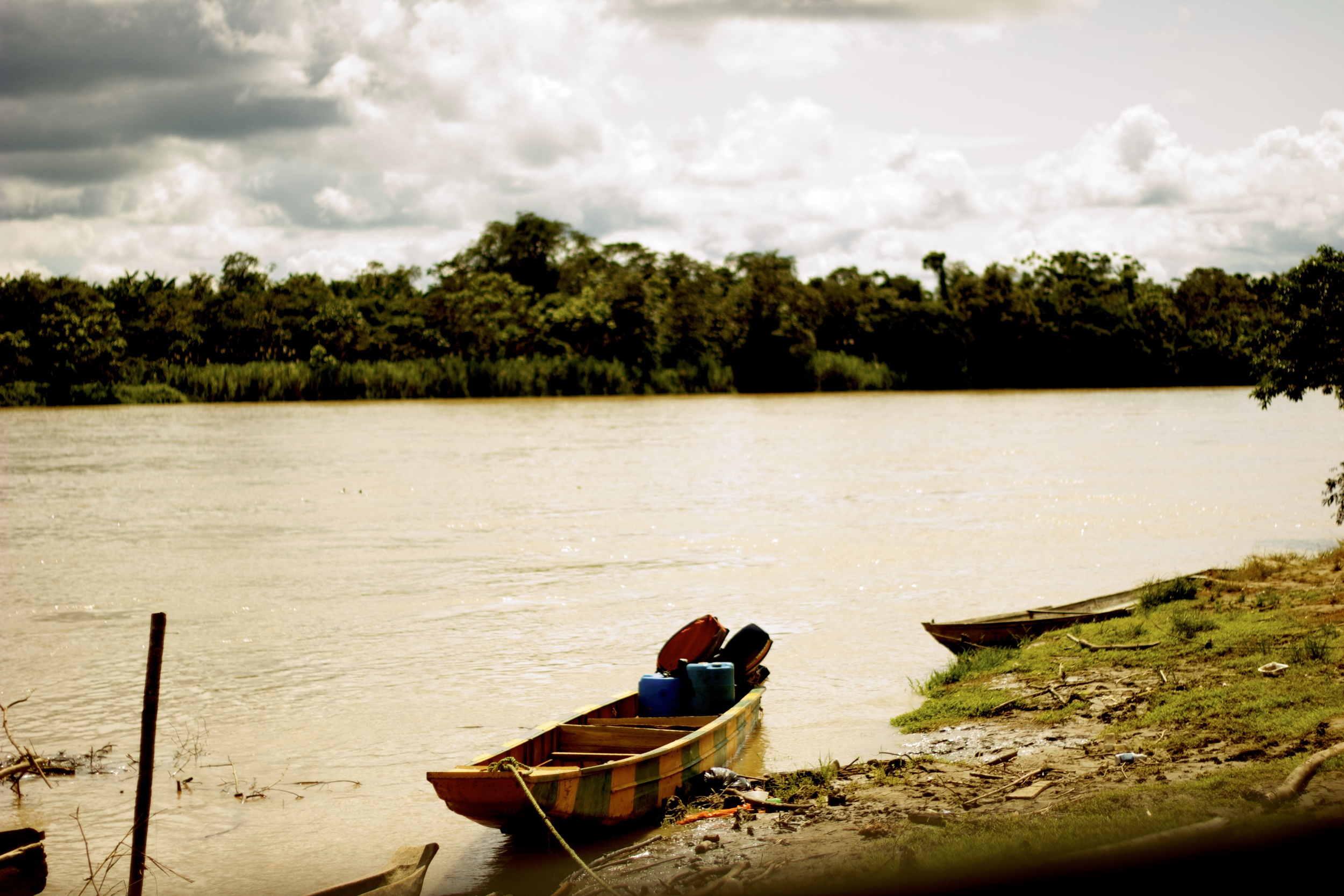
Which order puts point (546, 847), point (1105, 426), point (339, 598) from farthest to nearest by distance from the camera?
1. point (1105, 426)
2. point (339, 598)
3. point (546, 847)

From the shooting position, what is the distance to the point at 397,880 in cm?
545

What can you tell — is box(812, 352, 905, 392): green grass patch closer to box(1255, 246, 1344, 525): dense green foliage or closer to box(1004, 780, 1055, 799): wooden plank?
box(1255, 246, 1344, 525): dense green foliage

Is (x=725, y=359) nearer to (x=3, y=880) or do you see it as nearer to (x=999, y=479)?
(x=999, y=479)

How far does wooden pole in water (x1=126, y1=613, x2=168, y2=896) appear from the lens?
5.50 m

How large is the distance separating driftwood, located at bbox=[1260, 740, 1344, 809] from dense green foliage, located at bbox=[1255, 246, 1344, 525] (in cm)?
1030

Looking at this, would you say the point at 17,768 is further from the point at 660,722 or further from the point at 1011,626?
the point at 1011,626

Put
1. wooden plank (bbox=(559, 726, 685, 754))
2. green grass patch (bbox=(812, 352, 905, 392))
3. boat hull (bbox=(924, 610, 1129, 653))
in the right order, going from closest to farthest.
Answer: wooden plank (bbox=(559, 726, 685, 754)) < boat hull (bbox=(924, 610, 1129, 653)) < green grass patch (bbox=(812, 352, 905, 392))

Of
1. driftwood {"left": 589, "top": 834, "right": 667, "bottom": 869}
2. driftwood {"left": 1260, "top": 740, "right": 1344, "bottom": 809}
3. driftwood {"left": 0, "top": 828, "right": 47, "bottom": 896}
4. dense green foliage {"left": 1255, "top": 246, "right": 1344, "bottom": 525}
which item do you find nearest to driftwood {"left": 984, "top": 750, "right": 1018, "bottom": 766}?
driftwood {"left": 1260, "top": 740, "right": 1344, "bottom": 809}

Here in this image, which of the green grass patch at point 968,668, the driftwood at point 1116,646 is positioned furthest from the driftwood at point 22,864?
the driftwood at point 1116,646

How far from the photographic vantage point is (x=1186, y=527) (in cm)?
2036

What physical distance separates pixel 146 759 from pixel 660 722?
11.3 ft

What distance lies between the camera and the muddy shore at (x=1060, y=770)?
17.2ft

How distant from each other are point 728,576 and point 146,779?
37.8ft

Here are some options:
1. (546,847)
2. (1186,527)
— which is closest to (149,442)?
(1186,527)
